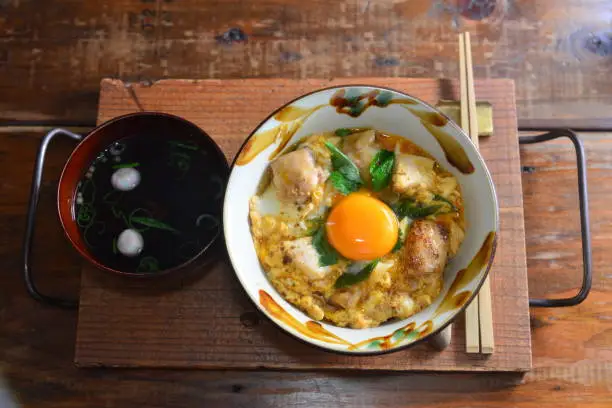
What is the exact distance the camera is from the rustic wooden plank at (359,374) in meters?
2.48

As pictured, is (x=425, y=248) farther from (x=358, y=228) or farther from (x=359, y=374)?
(x=359, y=374)

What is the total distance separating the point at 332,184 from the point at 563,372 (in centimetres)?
136

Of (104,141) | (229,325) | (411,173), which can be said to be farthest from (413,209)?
(104,141)

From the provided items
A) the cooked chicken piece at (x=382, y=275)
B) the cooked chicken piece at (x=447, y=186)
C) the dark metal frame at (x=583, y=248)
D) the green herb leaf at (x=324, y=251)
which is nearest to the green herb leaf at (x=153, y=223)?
the green herb leaf at (x=324, y=251)

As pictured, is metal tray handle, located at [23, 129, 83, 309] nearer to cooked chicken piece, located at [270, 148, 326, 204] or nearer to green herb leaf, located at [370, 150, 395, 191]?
cooked chicken piece, located at [270, 148, 326, 204]

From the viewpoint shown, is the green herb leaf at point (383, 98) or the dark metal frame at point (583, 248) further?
the dark metal frame at point (583, 248)

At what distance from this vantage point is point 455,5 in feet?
9.65

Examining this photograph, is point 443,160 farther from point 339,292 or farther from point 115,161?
point 115,161

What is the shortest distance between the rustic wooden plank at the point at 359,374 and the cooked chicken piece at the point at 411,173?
0.70 m

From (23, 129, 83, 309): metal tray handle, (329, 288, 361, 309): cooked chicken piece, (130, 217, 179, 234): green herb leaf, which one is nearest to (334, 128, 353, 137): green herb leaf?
(329, 288, 361, 309): cooked chicken piece

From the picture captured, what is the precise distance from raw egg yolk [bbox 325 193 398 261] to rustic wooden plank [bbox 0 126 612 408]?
63 cm

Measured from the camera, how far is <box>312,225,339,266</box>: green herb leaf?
7.27 feet

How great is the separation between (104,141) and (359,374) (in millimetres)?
1513

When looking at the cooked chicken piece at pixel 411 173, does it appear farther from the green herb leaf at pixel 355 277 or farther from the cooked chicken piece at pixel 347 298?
the cooked chicken piece at pixel 347 298
